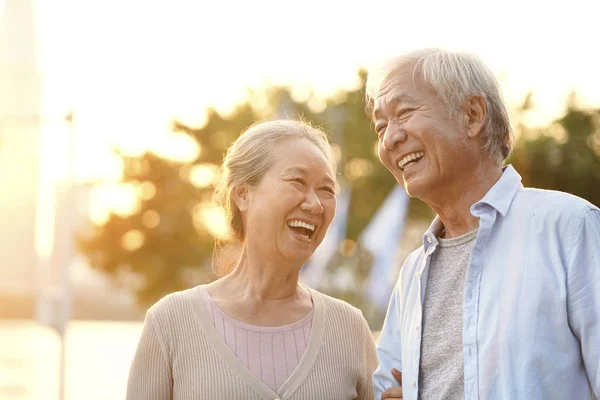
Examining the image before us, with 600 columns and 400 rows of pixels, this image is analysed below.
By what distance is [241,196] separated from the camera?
3506 mm

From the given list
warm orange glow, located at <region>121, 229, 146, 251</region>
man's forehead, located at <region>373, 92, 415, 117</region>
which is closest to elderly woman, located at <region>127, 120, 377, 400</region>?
man's forehead, located at <region>373, 92, 415, 117</region>

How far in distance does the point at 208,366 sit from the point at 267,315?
0.33 meters

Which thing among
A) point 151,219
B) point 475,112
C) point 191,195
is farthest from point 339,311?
point 151,219

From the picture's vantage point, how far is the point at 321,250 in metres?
17.8

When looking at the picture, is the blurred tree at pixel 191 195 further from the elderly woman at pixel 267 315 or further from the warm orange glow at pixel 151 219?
the elderly woman at pixel 267 315

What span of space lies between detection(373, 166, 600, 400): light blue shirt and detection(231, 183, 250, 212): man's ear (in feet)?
3.43

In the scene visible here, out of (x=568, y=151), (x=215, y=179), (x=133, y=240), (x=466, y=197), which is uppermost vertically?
(x=466, y=197)

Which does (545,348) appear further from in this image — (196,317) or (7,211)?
(7,211)

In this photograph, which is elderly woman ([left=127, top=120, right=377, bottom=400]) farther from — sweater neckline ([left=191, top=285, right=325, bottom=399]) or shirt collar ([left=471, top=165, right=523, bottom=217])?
shirt collar ([left=471, top=165, right=523, bottom=217])

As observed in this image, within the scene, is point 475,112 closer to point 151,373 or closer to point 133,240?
point 151,373

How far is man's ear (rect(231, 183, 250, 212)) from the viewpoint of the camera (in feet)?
11.4

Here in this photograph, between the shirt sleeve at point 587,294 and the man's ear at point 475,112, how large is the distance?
1.82 feet

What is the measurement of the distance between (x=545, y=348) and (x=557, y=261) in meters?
0.26

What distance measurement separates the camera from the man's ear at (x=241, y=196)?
3.48 metres
